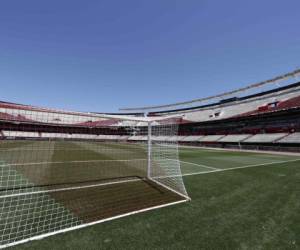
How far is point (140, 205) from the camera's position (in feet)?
13.8

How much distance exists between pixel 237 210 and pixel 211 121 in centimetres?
3790

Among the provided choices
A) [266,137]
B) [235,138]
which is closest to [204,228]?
[266,137]

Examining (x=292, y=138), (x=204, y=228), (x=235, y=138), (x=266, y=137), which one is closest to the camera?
(x=204, y=228)

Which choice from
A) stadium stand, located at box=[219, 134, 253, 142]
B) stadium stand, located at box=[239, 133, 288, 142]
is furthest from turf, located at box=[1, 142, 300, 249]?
stadium stand, located at box=[219, 134, 253, 142]

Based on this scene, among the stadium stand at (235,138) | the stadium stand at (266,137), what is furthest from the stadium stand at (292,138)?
the stadium stand at (235,138)

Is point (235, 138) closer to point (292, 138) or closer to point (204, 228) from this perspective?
point (292, 138)

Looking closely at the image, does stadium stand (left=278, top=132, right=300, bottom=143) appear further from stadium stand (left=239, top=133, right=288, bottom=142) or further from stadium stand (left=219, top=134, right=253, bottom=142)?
stadium stand (left=219, top=134, right=253, bottom=142)

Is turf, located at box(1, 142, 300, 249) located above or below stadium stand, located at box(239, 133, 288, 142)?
below

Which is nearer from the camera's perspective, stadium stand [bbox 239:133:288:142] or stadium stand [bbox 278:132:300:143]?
stadium stand [bbox 278:132:300:143]

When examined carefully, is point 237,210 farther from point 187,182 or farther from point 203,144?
point 203,144

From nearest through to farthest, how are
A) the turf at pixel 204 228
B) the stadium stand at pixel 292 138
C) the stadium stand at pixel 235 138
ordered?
the turf at pixel 204 228 < the stadium stand at pixel 292 138 < the stadium stand at pixel 235 138

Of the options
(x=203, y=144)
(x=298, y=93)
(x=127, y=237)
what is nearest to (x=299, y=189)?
(x=127, y=237)

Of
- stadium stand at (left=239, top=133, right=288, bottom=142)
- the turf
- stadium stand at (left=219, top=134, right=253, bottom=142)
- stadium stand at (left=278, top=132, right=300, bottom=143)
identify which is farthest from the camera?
stadium stand at (left=219, top=134, right=253, bottom=142)

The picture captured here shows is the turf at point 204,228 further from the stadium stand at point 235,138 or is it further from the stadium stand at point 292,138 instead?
the stadium stand at point 235,138
